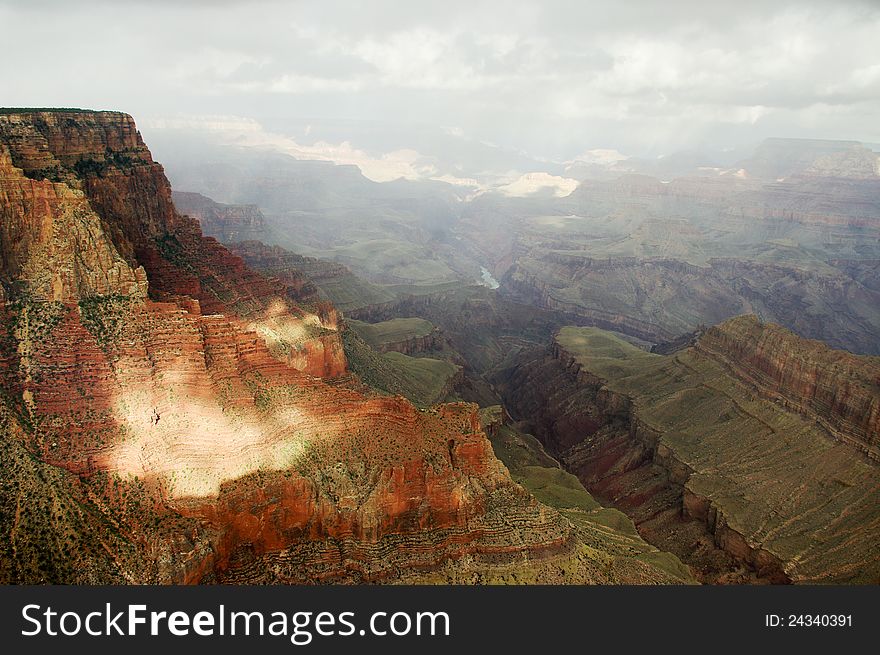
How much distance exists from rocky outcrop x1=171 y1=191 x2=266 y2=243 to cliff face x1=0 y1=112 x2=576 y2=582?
377 feet

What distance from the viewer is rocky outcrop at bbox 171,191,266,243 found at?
156 m

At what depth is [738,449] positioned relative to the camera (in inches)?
2598

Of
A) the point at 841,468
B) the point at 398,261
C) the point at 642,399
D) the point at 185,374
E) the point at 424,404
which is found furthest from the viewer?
the point at 398,261

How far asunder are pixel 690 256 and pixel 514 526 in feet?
545

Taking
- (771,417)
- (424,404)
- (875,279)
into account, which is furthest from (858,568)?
(875,279)

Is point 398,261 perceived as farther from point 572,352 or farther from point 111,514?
point 111,514

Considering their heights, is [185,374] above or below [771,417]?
above

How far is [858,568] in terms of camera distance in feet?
157

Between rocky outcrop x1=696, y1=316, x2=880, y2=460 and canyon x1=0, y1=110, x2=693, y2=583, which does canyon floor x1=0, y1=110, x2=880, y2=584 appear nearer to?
canyon x1=0, y1=110, x2=693, y2=583

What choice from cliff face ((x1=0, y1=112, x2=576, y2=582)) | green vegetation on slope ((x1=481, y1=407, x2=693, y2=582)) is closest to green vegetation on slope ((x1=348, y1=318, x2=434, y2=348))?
green vegetation on slope ((x1=481, y1=407, x2=693, y2=582))

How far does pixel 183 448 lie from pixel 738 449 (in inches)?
2101

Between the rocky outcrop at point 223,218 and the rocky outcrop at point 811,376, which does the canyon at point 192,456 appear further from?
the rocky outcrop at point 223,218

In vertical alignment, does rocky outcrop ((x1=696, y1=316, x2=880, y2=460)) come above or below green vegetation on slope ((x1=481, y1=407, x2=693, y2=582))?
above

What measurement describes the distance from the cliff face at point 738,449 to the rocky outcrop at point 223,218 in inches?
3868
